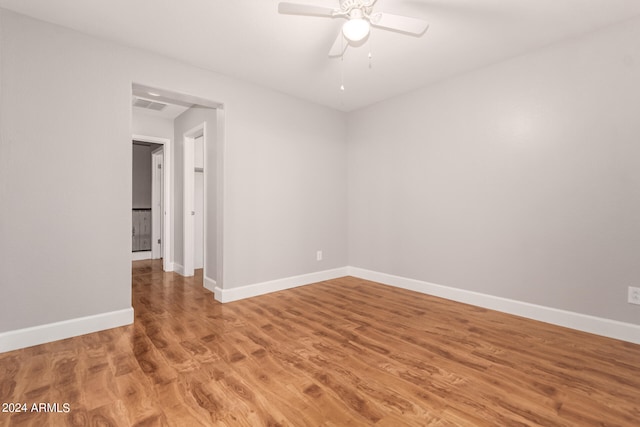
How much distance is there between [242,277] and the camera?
359cm

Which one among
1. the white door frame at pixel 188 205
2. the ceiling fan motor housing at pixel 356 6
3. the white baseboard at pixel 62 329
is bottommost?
the white baseboard at pixel 62 329

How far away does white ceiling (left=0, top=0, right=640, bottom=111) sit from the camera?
2.25m

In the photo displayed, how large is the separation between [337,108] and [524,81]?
2.46 meters

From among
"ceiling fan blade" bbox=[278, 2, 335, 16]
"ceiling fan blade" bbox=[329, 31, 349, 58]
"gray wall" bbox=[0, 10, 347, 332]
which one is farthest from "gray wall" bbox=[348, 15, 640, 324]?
"ceiling fan blade" bbox=[278, 2, 335, 16]

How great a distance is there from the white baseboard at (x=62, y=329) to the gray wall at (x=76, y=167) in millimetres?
53

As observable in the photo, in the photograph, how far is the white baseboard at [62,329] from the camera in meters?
2.26

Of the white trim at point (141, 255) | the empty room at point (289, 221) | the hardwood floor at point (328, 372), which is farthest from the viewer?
the white trim at point (141, 255)

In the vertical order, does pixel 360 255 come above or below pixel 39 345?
above

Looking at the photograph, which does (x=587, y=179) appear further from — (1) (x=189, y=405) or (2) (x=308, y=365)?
(1) (x=189, y=405)

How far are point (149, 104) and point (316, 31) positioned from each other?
10.1 ft

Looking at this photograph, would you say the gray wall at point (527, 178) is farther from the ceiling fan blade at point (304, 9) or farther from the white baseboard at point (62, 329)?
the white baseboard at point (62, 329)

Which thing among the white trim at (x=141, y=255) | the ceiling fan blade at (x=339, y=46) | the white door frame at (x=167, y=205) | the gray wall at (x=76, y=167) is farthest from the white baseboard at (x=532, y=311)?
the white trim at (x=141, y=255)

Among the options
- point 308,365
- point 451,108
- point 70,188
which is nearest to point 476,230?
point 451,108

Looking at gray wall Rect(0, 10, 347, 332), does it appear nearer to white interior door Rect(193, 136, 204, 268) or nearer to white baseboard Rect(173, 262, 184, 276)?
white baseboard Rect(173, 262, 184, 276)
